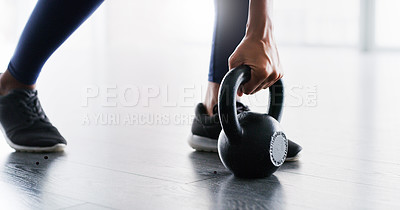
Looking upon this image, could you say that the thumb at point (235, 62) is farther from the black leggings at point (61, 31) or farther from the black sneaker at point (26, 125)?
the black sneaker at point (26, 125)

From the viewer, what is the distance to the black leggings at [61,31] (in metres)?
1.43

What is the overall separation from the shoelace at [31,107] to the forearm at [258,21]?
0.68 metres

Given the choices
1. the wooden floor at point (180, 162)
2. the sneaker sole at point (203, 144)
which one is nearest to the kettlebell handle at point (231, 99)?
the wooden floor at point (180, 162)

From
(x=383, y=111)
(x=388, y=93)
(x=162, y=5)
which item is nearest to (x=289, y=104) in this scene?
(x=383, y=111)

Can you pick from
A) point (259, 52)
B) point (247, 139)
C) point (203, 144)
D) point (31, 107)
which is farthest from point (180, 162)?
point (31, 107)

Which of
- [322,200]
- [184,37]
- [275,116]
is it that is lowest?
[322,200]

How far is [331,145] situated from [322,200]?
0.57 m

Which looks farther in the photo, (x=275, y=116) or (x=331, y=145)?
(x=331, y=145)

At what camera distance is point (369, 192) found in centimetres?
108

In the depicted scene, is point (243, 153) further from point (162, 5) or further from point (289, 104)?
point (162, 5)

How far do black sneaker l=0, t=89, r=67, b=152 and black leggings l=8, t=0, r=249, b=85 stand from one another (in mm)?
50

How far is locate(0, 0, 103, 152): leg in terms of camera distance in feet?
4.69

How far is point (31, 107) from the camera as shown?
1.57 metres

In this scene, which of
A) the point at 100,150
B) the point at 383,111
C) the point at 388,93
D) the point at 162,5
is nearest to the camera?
the point at 100,150
